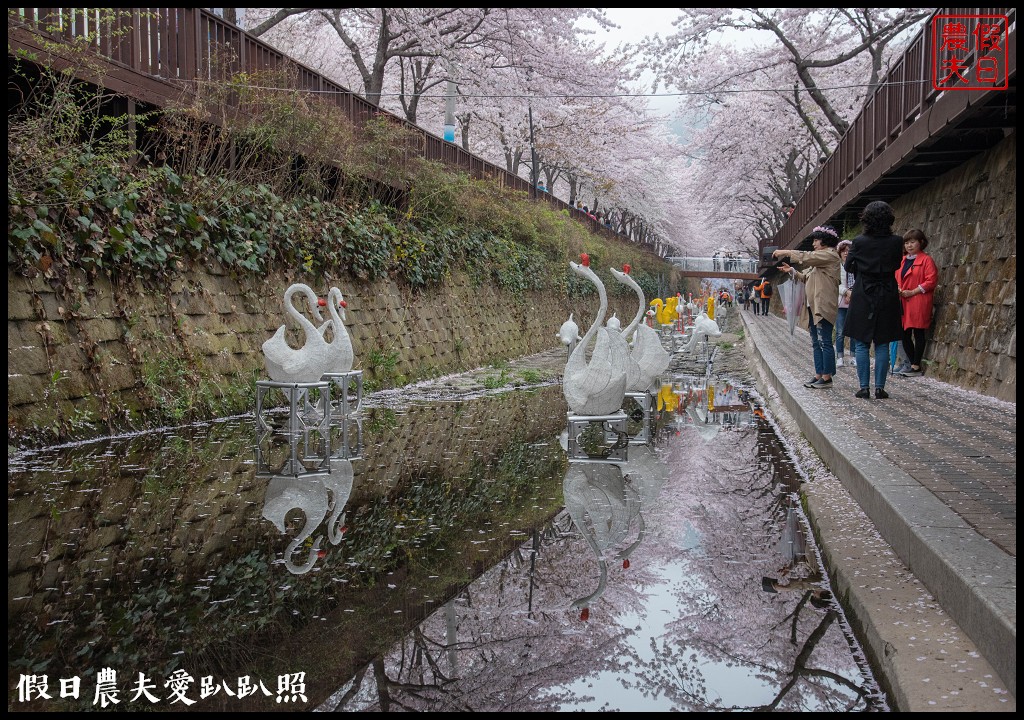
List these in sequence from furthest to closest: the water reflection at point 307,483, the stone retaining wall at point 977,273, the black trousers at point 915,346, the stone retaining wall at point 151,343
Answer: the black trousers at point 915,346 → the stone retaining wall at point 977,273 → the stone retaining wall at point 151,343 → the water reflection at point 307,483

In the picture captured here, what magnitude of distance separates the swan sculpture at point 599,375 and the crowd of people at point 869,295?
126 inches

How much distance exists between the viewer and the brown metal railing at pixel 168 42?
8938 mm

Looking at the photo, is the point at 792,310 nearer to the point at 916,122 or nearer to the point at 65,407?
the point at 916,122

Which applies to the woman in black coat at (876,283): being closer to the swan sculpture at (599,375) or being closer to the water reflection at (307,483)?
the swan sculpture at (599,375)

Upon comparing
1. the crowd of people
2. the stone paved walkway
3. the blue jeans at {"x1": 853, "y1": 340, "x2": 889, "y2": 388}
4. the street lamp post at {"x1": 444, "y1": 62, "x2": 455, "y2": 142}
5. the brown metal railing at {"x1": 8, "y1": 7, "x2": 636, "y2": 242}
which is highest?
the street lamp post at {"x1": 444, "y1": 62, "x2": 455, "y2": 142}

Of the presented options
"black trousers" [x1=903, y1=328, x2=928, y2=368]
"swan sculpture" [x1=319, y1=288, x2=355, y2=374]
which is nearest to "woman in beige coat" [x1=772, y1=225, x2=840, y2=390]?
"black trousers" [x1=903, y1=328, x2=928, y2=368]

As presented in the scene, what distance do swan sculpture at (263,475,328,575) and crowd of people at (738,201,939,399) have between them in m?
5.64

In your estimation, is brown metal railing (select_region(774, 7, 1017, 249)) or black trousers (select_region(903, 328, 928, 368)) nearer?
brown metal railing (select_region(774, 7, 1017, 249))

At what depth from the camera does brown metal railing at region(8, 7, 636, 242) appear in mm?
8938

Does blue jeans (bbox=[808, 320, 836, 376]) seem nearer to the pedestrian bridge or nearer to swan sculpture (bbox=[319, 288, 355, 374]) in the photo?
swan sculpture (bbox=[319, 288, 355, 374])

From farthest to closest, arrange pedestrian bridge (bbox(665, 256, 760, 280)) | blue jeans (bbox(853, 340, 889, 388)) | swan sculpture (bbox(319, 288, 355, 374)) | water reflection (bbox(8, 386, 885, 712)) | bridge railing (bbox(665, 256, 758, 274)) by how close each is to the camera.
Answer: bridge railing (bbox(665, 256, 758, 274))
pedestrian bridge (bbox(665, 256, 760, 280))
blue jeans (bbox(853, 340, 889, 388))
swan sculpture (bbox(319, 288, 355, 374))
water reflection (bbox(8, 386, 885, 712))

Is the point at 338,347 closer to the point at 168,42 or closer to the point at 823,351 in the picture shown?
the point at 168,42

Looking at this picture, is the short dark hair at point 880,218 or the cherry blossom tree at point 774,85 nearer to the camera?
the short dark hair at point 880,218

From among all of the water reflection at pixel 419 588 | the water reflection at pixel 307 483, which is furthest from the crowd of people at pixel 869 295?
the water reflection at pixel 307 483
